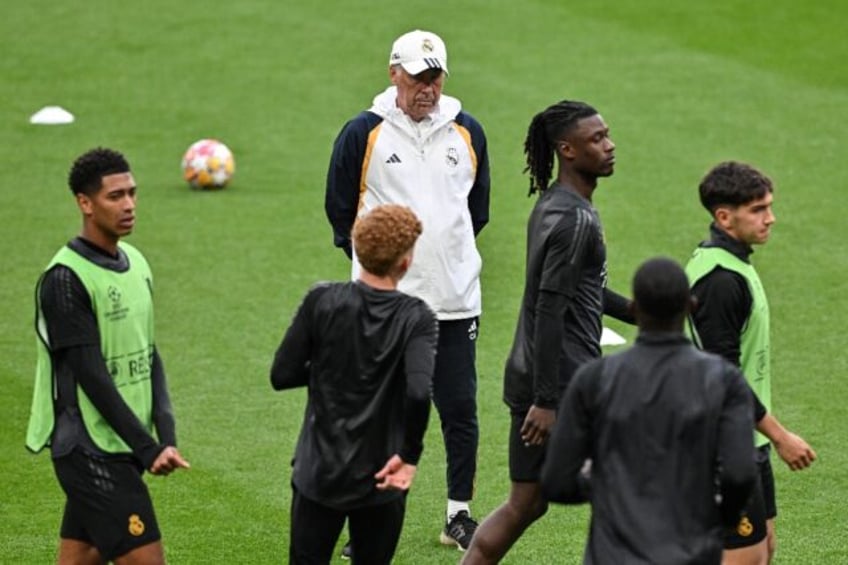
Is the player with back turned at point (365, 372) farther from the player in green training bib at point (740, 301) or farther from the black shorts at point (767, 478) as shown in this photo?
the black shorts at point (767, 478)

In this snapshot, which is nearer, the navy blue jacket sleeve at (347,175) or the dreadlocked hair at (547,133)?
the dreadlocked hair at (547,133)

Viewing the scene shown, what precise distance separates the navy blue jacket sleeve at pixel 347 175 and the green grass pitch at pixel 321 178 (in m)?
1.59

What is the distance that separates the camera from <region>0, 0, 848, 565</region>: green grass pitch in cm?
973

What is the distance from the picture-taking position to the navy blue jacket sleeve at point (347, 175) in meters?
8.71

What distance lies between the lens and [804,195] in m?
16.5

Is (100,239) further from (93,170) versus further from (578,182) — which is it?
(578,182)

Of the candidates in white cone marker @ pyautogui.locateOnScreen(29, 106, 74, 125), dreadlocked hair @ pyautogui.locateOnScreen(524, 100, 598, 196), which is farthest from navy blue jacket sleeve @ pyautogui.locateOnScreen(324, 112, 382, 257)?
white cone marker @ pyautogui.locateOnScreen(29, 106, 74, 125)

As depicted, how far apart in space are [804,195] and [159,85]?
27.6 feet

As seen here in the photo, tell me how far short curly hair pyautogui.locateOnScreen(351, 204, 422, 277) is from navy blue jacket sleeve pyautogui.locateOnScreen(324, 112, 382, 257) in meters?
2.22

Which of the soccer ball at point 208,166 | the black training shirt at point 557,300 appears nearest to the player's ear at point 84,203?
the black training shirt at point 557,300

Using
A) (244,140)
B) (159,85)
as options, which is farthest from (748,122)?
(159,85)

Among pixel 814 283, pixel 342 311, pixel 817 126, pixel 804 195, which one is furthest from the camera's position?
pixel 817 126

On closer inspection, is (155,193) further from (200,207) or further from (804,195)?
(804,195)

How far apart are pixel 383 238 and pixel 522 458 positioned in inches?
54.4
